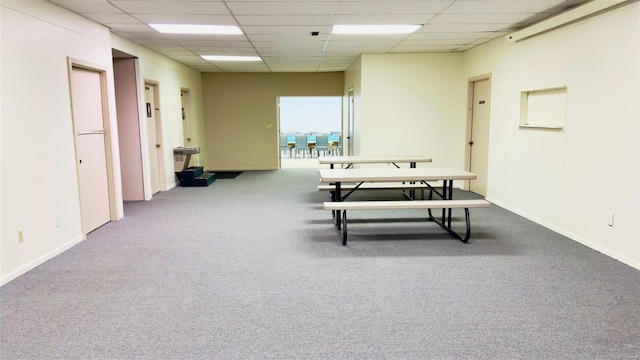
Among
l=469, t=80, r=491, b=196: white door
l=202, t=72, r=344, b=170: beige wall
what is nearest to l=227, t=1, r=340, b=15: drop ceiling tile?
l=469, t=80, r=491, b=196: white door

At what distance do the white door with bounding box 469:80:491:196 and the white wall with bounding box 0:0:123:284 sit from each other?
18.6 ft

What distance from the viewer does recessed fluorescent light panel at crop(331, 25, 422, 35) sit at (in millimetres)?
5402

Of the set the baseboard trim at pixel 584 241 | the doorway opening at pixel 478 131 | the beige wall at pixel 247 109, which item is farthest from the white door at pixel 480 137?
the beige wall at pixel 247 109

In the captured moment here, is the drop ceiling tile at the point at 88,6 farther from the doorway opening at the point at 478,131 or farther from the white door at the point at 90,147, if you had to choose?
the doorway opening at the point at 478,131

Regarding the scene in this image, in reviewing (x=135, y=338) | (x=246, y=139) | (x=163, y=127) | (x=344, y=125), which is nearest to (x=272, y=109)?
(x=246, y=139)

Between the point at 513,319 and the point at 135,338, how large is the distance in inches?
91.4

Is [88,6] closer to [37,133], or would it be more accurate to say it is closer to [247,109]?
[37,133]

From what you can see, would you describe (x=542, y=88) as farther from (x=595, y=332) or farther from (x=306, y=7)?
(x=595, y=332)

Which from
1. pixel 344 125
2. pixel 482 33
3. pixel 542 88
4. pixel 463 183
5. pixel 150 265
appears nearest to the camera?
pixel 150 265

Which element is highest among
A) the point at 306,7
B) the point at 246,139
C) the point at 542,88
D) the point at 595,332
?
the point at 306,7

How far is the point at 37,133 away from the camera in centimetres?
381

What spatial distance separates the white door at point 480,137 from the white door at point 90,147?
5.50m

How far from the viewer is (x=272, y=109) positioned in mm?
10719

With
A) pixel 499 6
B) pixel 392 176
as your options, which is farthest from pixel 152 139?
pixel 499 6
